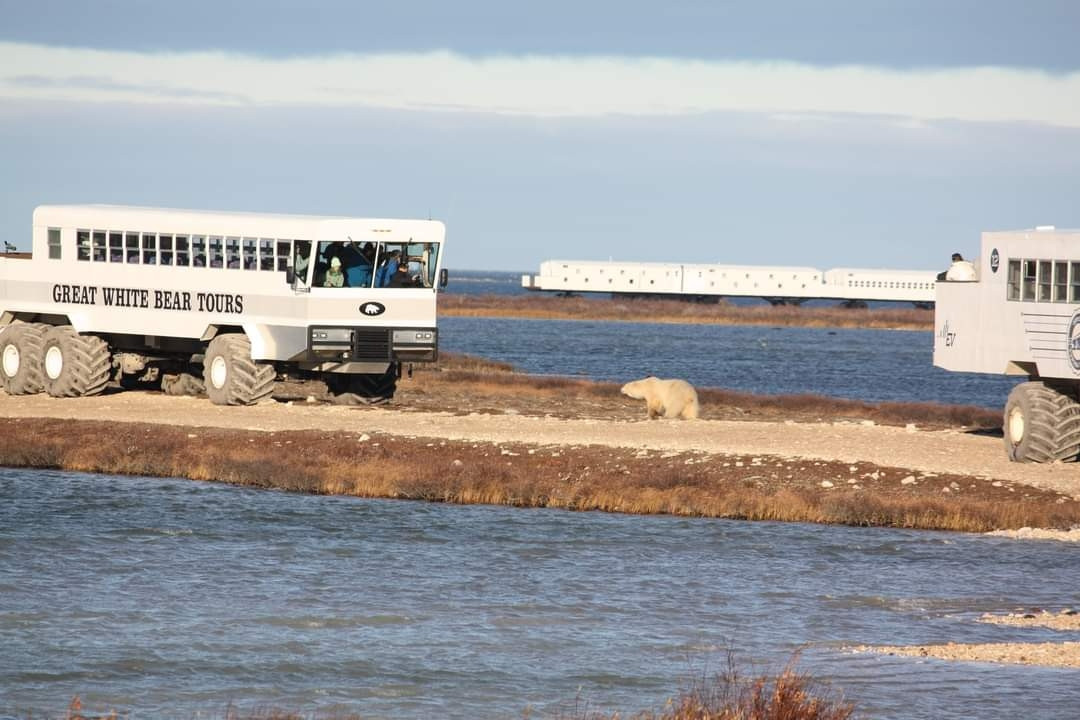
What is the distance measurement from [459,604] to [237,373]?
1725 cm

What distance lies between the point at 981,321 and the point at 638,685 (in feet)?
51.2

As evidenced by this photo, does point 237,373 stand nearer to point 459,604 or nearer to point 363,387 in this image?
point 363,387

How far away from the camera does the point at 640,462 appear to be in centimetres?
3022

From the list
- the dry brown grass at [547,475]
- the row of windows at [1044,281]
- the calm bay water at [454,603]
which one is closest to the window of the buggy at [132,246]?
the dry brown grass at [547,475]

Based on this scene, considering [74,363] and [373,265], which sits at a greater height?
[373,265]

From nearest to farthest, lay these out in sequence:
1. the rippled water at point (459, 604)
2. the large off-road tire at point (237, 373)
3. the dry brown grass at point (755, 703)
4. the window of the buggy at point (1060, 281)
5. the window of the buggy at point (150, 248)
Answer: the dry brown grass at point (755, 703), the rippled water at point (459, 604), the window of the buggy at point (1060, 281), the large off-road tire at point (237, 373), the window of the buggy at point (150, 248)

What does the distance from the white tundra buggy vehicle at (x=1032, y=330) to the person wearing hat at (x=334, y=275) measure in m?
12.6

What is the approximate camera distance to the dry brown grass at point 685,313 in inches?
6865

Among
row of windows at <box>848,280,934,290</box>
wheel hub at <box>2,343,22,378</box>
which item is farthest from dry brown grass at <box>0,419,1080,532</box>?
row of windows at <box>848,280,934,290</box>

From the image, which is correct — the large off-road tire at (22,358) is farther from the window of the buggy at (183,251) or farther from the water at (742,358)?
the water at (742,358)

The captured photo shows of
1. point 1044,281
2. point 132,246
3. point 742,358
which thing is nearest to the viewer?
point 1044,281

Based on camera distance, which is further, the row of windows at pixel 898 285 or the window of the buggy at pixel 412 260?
the row of windows at pixel 898 285

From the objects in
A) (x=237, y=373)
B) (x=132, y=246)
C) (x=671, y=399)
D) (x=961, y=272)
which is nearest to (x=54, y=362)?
(x=132, y=246)

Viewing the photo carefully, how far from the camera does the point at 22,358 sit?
40.3 meters
